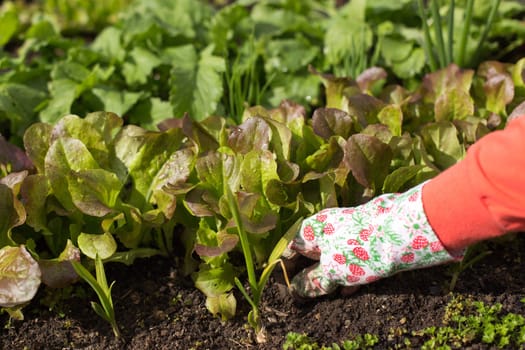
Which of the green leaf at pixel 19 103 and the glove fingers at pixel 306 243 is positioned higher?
the green leaf at pixel 19 103

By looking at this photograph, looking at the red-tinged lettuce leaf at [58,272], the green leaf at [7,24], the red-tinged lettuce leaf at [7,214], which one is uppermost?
the green leaf at [7,24]

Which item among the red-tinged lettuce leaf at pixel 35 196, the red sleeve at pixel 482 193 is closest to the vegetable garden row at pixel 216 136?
the red-tinged lettuce leaf at pixel 35 196

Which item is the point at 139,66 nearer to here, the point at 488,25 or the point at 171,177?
the point at 171,177

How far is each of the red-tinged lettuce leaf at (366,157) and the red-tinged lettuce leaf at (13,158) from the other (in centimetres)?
91

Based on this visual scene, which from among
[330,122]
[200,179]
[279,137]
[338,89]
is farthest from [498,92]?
[200,179]

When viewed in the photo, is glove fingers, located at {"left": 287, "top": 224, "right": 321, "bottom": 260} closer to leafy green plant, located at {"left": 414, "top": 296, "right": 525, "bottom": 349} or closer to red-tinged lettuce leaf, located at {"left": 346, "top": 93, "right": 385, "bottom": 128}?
leafy green plant, located at {"left": 414, "top": 296, "right": 525, "bottom": 349}

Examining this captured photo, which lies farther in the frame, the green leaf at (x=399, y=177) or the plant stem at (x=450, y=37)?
the plant stem at (x=450, y=37)

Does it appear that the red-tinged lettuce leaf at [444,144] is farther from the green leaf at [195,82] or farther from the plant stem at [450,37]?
the green leaf at [195,82]

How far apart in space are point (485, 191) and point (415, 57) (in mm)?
1270

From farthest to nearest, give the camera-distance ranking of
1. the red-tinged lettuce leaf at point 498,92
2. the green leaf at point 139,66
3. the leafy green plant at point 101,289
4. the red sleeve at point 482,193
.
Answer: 1. the green leaf at point 139,66
2. the red-tinged lettuce leaf at point 498,92
3. the leafy green plant at point 101,289
4. the red sleeve at point 482,193

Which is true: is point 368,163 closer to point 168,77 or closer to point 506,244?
point 506,244

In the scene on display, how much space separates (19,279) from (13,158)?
0.49 meters

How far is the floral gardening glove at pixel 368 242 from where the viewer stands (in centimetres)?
166

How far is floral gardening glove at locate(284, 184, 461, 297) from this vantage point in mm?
1658
